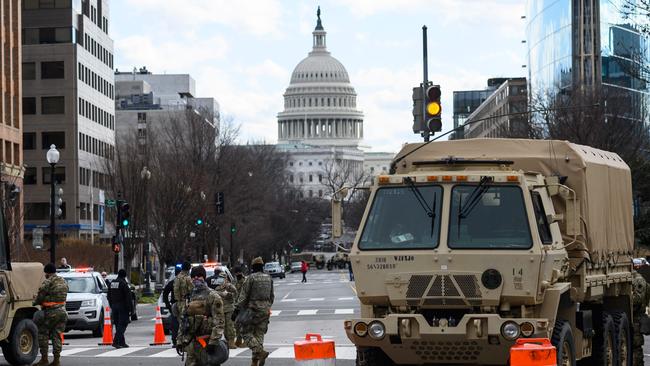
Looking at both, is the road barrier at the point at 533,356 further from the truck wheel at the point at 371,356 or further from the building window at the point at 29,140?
the building window at the point at 29,140

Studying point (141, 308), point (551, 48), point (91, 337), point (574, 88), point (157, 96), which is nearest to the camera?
point (91, 337)

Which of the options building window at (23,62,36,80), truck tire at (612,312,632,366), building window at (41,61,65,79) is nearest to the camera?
truck tire at (612,312,632,366)

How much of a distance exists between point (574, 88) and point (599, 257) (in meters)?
57.8

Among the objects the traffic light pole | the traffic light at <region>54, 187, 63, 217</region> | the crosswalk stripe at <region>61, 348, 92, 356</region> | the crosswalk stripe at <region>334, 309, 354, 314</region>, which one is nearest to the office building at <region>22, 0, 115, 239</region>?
the traffic light at <region>54, 187, 63, 217</region>

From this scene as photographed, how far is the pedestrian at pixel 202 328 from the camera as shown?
16.9m

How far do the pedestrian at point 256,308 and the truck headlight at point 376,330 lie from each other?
21.6 feet

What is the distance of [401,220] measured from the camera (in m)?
15.3

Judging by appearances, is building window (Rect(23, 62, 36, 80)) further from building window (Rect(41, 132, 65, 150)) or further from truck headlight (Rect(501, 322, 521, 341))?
truck headlight (Rect(501, 322, 521, 341))

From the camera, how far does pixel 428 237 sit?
1510 cm

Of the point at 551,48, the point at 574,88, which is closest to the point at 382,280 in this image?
the point at 574,88

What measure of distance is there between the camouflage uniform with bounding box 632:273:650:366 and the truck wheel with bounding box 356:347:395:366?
541 centimetres

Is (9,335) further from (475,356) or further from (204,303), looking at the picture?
(475,356)

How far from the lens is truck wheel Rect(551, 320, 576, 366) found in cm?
1510

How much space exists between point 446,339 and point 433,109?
1472 centimetres
